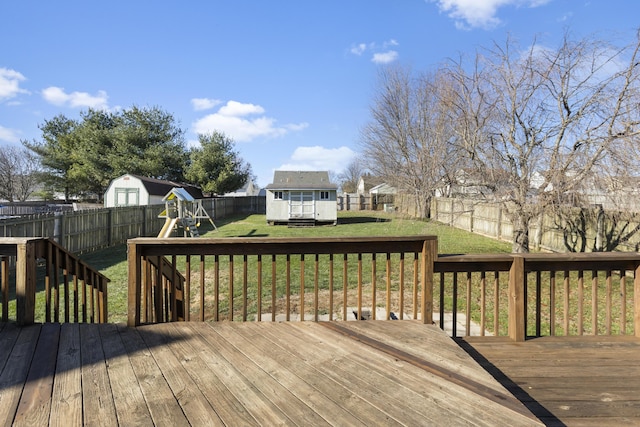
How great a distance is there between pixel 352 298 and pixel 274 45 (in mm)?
7289

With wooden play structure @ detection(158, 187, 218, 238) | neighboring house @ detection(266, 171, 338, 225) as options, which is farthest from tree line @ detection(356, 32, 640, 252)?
neighboring house @ detection(266, 171, 338, 225)

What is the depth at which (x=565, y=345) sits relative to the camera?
277cm

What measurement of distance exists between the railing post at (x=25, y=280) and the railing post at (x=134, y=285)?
2.52ft

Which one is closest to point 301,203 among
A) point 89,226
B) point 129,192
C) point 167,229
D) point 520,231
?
point 167,229

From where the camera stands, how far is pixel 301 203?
2052cm

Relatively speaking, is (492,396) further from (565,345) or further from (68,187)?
(68,187)

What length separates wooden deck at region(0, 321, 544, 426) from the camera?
1.62 m

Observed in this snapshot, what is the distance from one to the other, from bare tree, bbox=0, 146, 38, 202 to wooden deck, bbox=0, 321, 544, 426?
4117 centimetres

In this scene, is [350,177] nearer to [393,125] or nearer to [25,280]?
[393,125]

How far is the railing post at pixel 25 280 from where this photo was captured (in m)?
2.72

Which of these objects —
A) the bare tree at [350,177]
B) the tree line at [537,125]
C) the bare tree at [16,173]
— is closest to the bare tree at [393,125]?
the tree line at [537,125]

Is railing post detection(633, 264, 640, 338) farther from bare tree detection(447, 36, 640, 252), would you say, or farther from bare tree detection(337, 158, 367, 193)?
bare tree detection(337, 158, 367, 193)

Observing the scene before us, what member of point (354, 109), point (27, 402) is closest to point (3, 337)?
point (27, 402)

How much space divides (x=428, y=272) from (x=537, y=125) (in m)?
6.15
